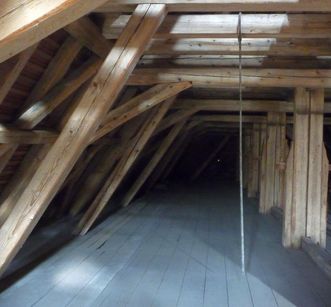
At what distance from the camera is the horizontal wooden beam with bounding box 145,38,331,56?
10.3 ft

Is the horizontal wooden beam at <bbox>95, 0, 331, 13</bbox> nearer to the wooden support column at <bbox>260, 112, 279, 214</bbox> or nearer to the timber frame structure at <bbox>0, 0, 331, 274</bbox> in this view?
the timber frame structure at <bbox>0, 0, 331, 274</bbox>

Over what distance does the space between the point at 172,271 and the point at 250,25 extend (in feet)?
7.04

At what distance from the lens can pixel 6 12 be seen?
125 cm

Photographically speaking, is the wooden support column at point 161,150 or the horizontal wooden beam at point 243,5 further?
the wooden support column at point 161,150

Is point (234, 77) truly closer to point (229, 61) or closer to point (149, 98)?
point (229, 61)

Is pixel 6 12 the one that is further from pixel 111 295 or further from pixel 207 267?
pixel 207 267

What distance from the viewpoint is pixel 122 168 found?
474 cm

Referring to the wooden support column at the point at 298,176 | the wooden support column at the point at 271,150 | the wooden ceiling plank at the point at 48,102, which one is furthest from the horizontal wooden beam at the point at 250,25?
the wooden support column at the point at 271,150

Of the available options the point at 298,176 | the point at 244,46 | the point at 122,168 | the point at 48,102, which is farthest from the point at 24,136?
the point at 298,176

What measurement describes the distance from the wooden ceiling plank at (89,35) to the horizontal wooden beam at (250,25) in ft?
1.45

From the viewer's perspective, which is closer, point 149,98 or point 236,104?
point 149,98

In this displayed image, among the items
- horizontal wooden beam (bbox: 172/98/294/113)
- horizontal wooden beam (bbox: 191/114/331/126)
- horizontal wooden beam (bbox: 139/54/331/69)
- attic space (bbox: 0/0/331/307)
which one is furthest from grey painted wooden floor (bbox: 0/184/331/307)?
horizontal wooden beam (bbox: 191/114/331/126)

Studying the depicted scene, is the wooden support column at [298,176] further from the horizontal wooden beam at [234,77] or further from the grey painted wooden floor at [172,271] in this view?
the horizontal wooden beam at [234,77]

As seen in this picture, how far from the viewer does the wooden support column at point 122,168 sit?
182 inches
